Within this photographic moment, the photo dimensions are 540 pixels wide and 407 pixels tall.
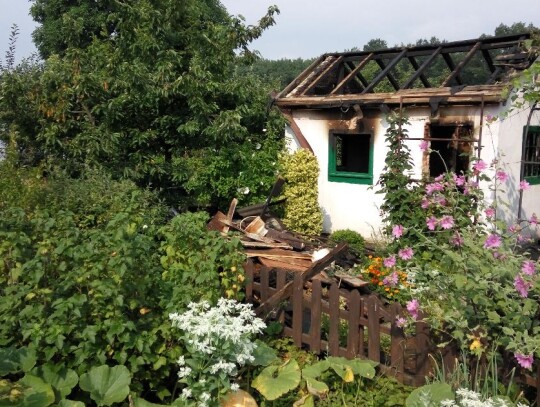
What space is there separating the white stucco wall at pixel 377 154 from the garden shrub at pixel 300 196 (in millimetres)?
517

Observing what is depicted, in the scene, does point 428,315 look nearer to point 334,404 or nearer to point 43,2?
point 334,404

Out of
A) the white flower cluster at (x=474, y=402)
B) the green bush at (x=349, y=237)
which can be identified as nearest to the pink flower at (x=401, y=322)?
the white flower cluster at (x=474, y=402)

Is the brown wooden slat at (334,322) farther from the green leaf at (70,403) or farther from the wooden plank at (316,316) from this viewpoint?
the green leaf at (70,403)

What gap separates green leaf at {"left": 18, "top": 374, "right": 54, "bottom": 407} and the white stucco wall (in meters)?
6.56

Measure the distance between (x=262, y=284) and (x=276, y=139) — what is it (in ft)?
20.4

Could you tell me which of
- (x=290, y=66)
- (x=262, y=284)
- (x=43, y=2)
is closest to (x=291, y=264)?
(x=262, y=284)

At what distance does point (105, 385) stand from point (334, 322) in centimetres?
207

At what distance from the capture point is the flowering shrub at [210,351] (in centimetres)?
371

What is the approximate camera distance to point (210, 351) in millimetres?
3684

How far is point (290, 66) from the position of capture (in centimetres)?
5900

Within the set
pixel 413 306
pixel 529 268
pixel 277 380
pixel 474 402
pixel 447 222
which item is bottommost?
pixel 277 380

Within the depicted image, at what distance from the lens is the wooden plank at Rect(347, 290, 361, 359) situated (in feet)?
15.5

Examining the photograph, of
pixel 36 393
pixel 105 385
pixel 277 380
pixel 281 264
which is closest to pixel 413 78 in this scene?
pixel 281 264

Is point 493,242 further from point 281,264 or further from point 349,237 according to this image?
point 349,237
